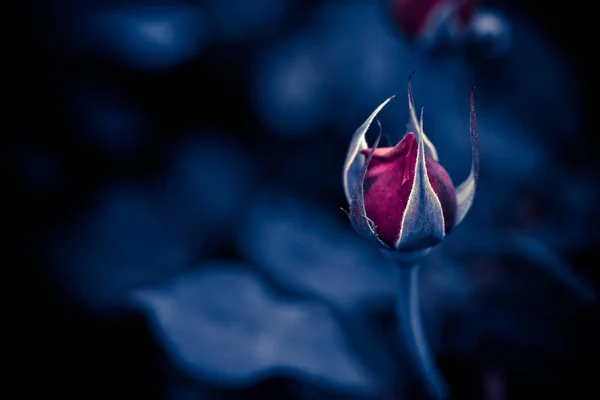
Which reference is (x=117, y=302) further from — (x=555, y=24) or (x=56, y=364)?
(x=555, y=24)

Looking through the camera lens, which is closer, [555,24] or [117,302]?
[117,302]

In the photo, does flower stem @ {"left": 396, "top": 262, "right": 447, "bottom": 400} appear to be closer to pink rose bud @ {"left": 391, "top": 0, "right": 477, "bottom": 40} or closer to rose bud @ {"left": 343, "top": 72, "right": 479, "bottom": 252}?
rose bud @ {"left": 343, "top": 72, "right": 479, "bottom": 252}

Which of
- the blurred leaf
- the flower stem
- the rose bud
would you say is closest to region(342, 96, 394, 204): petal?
the rose bud

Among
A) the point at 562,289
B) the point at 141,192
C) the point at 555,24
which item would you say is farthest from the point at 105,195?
the point at 555,24

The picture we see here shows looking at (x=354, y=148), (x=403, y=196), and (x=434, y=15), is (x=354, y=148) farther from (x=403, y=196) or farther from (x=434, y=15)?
(x=434, y=15)

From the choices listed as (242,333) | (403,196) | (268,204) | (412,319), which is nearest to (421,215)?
(403,196)

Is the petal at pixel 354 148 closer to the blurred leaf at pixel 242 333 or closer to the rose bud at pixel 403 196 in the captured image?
the rose bud at pixel 403 196
